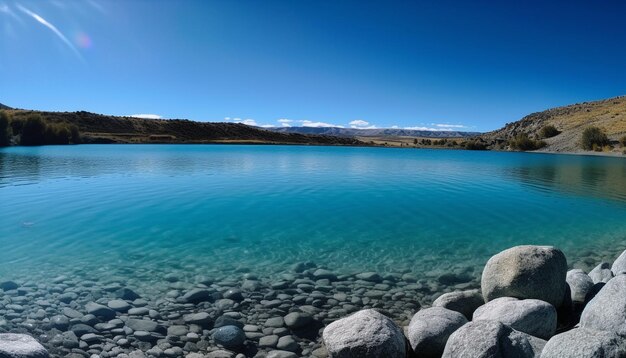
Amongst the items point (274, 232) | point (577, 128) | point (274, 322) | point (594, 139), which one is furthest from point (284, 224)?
point (577, 128)

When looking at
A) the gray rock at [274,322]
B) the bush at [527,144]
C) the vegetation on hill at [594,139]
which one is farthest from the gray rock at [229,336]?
the bush at [527,144]

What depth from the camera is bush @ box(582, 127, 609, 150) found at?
11544 cm

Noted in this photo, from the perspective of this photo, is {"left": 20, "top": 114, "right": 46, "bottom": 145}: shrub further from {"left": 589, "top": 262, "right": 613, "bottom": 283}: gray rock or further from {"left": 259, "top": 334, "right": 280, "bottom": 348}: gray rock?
{"left": 589, "top": 262, "right": 613, "bottom": 283}: gray rock

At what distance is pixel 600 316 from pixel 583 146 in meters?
135

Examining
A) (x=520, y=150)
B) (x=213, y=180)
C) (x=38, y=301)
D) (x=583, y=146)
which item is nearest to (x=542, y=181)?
(x=213, y=180)

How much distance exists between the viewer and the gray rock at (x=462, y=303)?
9.98 m

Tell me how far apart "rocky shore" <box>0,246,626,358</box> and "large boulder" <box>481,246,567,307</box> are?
23 mm

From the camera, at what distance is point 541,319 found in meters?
8.28

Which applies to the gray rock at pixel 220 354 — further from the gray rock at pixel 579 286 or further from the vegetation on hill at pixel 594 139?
the vegetation on hill at pixel 594 139

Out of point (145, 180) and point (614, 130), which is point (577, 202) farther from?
point (614, 130)

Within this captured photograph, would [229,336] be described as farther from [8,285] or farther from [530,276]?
[8,285]

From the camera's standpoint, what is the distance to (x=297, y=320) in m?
9.84

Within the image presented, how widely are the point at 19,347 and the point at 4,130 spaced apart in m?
128

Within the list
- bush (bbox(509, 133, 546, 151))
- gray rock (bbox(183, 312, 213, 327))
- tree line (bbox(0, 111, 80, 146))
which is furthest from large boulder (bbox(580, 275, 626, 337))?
bush (bbox(509, 133, 546, 151))
